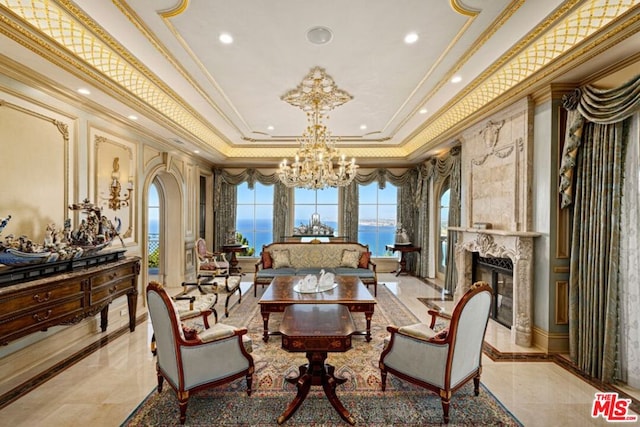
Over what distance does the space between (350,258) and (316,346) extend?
12.4ft

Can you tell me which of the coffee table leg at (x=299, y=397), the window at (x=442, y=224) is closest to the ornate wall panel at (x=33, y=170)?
the coffee table leg at (x=299, y=397)

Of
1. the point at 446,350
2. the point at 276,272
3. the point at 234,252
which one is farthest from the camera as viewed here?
the point at 234,252

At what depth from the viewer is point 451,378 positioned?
2.23 meters

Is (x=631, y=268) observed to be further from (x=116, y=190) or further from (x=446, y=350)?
(x=116, y=190)

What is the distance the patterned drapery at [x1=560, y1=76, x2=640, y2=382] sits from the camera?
8.88 ft

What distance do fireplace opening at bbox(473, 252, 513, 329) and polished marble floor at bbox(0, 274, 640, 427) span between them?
2.35ft

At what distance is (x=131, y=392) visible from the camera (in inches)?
101

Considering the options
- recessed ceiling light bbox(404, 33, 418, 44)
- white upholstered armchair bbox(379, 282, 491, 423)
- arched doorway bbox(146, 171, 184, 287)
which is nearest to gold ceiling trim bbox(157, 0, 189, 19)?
recessed ceiling light bbox(404, 33, 418, 44)

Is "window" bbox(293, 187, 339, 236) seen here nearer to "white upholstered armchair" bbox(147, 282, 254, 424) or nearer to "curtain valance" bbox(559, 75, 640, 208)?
"curtain valance" bbox(559, 75, 640, 208)

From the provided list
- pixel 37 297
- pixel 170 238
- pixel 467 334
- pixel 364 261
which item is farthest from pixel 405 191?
pixel 37 297

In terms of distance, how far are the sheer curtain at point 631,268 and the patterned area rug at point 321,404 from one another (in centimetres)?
128

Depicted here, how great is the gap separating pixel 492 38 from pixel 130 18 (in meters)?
3.08

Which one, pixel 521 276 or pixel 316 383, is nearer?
pixel 316 383

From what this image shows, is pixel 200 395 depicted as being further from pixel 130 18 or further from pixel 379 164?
pixel 379 164
